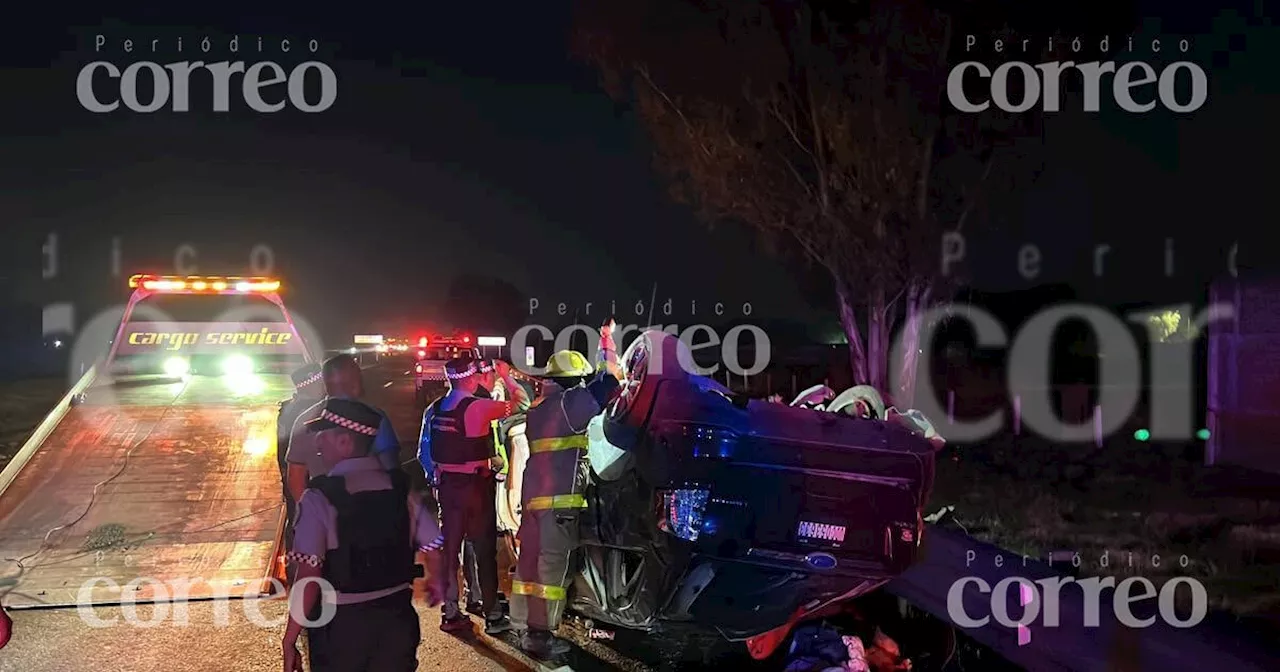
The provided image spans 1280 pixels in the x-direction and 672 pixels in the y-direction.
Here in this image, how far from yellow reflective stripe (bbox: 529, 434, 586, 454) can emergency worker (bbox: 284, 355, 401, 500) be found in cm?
96

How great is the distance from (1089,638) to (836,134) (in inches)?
522

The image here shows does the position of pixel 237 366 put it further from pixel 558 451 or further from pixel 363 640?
pixel 363 640

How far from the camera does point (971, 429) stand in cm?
1802


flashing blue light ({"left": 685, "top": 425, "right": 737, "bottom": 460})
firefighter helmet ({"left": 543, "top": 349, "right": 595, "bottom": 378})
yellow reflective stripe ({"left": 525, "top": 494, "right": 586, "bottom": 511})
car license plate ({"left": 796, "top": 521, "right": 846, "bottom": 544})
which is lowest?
car license plate ({"left": 796, "top": 521, "right": 846, "bottom": 544})

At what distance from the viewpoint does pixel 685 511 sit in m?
4.43

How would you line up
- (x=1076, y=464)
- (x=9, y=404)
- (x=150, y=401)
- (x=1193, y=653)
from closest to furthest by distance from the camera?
(x=1193, y=653), (x=150, y=401), (x=1076, y=464), (x=9, y=404)

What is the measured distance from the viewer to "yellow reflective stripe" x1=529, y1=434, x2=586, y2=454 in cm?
493

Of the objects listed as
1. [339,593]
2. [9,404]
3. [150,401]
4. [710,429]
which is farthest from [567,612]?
[9,404]

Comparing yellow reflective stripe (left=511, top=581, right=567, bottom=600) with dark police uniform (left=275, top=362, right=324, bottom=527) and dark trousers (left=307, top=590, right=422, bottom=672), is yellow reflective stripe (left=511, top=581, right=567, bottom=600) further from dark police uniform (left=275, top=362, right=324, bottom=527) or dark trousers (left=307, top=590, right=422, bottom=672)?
dark police uniform (left=275, top=362, right=324, bottom=527)

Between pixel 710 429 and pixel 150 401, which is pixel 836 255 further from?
pixel 710 429

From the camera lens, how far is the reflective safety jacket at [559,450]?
493cm

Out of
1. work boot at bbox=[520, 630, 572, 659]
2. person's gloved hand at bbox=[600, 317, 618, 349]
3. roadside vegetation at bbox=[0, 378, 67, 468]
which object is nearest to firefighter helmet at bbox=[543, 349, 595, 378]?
work boot at bbox=[520, 630, 572, 659]

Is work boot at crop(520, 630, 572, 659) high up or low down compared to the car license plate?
down

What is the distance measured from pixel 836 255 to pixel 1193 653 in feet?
48.2
